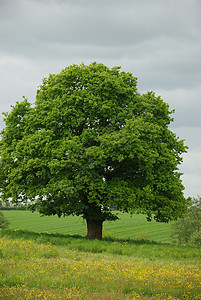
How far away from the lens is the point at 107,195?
24.6 meters

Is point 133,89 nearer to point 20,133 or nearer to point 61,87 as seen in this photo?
point 61,87

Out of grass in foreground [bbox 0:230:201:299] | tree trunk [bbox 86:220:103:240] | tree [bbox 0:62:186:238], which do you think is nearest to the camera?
grass in foreground [bbox 0:230:201:299]

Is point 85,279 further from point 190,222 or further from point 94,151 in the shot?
point 190,222

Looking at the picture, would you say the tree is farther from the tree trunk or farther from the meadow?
the meadow

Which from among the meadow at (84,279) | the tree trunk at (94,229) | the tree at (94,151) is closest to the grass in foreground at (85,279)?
the meadow at (84,279)

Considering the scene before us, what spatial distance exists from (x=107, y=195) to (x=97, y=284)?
43.4 ft

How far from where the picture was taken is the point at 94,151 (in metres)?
24.2

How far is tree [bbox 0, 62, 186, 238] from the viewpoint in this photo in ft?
80.2

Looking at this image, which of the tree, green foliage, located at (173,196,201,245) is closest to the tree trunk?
the tree

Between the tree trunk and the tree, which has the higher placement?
the tree

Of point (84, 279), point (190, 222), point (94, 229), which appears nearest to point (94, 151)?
point (94, 229)

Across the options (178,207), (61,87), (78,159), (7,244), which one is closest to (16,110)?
(61,87)

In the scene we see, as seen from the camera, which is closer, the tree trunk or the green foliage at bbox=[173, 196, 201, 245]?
the tree trunk

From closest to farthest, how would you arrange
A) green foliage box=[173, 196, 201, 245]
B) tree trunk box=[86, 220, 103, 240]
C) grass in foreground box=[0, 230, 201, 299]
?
grass in foreground box=[0, 230, 201, 299] → tree trunk box=[86, 220, 103, 240] → green foliage box=[173, 196, 201, 245]
